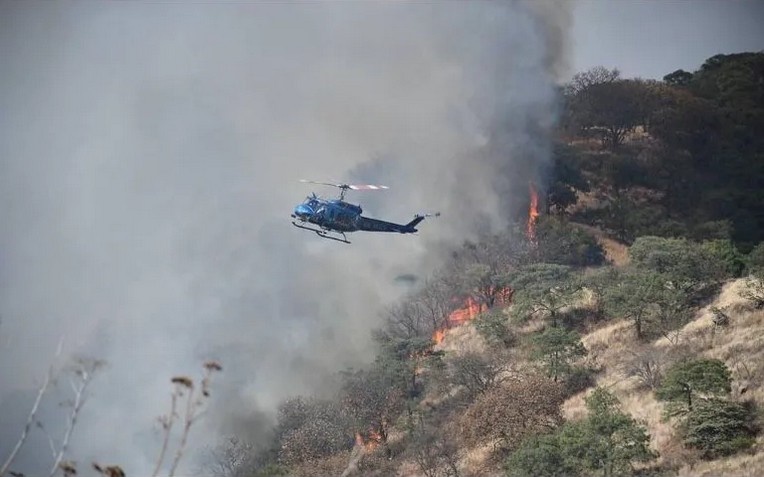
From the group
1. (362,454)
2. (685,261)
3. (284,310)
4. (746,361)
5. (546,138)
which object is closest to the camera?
(746,361)

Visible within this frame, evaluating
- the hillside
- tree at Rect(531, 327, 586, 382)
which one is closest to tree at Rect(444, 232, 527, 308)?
the hillside

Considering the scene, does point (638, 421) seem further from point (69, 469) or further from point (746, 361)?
point (69, 469)

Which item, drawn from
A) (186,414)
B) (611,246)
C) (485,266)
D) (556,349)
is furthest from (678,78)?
(186,414)

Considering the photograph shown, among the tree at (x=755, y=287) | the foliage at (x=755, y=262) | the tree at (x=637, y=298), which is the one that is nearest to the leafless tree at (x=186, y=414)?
the tree at (x=637, y=298)

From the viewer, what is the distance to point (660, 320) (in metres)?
47.1

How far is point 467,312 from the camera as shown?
219 ft

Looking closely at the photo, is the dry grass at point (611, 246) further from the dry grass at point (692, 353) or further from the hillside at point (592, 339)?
the dry grass at point (692, 353)

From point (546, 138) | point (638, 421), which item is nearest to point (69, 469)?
point (638, 421)

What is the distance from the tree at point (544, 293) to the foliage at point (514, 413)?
11844 mm

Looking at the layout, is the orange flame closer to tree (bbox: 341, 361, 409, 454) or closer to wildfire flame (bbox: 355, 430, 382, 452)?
tree (bbox: 341, 361, 409, 454)

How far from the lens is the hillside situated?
109 feet

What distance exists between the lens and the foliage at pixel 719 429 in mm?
31203

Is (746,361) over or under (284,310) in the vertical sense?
under

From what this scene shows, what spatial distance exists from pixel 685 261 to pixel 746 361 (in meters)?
15.6
